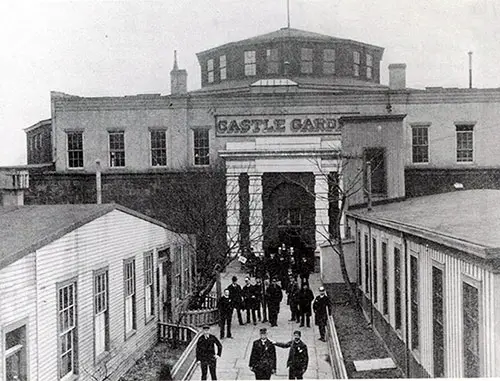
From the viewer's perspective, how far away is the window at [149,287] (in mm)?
14219

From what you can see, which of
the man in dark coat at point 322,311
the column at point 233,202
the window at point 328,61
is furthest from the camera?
the window at point 328,61

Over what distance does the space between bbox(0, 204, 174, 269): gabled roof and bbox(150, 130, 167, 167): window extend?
16.4 metres

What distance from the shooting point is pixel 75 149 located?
29.9 meters

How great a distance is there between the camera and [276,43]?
3266 centimetres

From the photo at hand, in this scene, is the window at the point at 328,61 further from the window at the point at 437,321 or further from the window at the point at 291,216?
the window at the point at 437,321

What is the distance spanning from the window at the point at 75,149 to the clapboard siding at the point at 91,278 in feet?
53.6

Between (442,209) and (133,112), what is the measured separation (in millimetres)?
20887

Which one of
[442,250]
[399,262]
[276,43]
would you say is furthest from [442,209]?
[276,43]

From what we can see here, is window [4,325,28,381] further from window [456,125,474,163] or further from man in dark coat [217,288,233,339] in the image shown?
window [456,125,474,163]

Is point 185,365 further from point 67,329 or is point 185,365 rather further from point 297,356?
point 67,329

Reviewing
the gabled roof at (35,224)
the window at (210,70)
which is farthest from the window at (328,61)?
the gabled roof at (35,224)

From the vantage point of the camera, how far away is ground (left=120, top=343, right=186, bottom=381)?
1198 centimetres

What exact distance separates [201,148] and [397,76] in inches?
430

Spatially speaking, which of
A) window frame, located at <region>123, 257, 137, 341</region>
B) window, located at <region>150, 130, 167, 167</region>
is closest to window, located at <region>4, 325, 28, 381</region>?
window frame, located at <region>123, 257, 137, 341</region>
